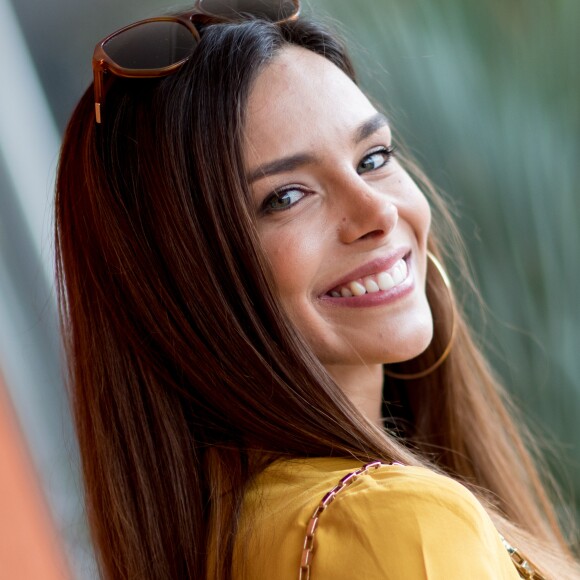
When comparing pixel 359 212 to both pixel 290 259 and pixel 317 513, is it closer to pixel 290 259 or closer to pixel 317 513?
pixel 290 259

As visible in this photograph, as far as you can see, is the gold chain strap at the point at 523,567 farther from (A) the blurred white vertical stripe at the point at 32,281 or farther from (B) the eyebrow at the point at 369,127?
(A) the blurred white vertical stripe at the point at 32,281

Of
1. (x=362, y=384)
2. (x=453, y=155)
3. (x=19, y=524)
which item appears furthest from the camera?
(x=453, y=155)

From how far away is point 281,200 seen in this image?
137 centimetres

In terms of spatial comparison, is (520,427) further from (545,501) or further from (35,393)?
(35,393)

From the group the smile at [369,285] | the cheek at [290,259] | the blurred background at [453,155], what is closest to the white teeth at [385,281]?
the smile at [369,285]

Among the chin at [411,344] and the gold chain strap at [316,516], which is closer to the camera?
the gold chain strap at [316,516]

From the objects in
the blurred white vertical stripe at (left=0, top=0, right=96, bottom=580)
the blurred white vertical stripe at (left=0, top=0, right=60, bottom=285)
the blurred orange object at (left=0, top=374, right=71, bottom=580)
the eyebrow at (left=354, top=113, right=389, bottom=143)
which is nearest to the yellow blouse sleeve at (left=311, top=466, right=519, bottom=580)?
the blurred orange object at (left=0, top=374, right=71, bottom=580)

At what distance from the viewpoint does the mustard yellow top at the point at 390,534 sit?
3.17 feet

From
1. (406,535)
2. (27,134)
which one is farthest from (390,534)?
(27,134)

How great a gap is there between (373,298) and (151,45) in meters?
0.58

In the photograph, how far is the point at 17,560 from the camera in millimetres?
1097

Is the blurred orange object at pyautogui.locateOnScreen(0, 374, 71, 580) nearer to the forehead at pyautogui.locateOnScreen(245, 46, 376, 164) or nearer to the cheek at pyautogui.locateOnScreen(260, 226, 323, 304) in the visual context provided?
the cheek at pyautogui.locateOnScreen(260, 226, 323, 304)

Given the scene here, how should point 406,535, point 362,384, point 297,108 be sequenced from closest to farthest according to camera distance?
point 406,535
point 297,108
point 362,384

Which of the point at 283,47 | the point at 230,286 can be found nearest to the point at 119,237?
the point at 230,286
